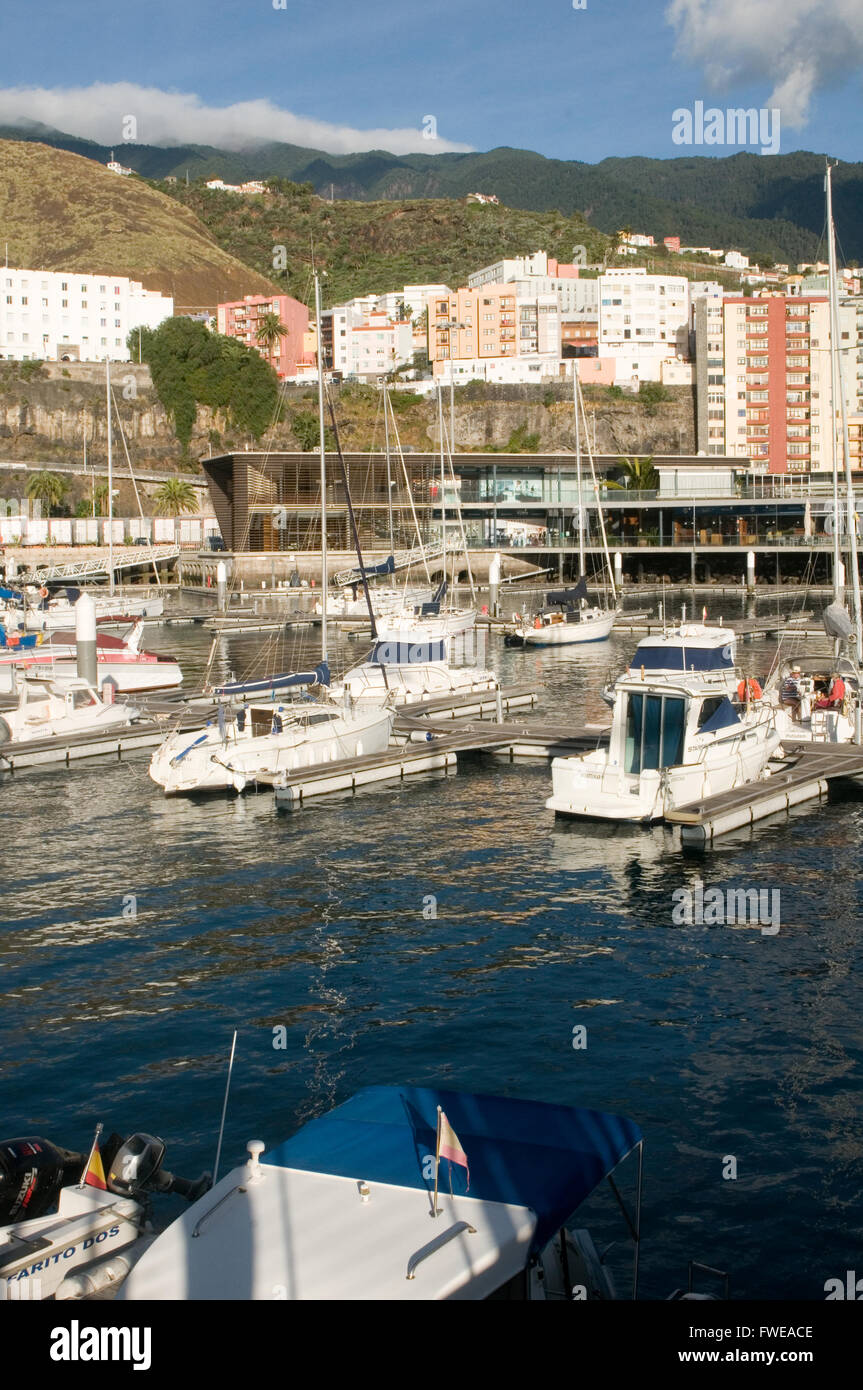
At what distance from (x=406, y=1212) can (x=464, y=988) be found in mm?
10524

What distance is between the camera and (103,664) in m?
50.8

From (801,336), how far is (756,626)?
8928 cm

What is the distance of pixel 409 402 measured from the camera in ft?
498

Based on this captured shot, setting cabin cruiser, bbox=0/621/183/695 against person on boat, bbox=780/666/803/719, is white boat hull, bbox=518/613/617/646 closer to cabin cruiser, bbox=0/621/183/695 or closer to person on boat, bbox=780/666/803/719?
cabin cruiser, bbox=0/621/183/695

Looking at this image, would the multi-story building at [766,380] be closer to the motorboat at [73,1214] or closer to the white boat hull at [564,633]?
the white boat hull at [564,633]

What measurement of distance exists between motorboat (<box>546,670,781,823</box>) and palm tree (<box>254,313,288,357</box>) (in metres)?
144

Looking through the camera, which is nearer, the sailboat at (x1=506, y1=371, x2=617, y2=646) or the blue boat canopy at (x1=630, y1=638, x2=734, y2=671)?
the blue boat canopy at (x1=630, y1=638, x2=734, y2=671)

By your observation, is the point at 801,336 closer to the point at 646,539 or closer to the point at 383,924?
the point at 646,539

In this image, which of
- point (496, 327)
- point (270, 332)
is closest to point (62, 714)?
point (270, 332)

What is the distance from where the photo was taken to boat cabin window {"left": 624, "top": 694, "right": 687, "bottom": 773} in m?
29.2

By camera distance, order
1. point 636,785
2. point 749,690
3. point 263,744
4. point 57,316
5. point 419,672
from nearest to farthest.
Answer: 1. point 636,785
2. point 263,744
3. point 749,690
4. point 419,672
5. point 57,316

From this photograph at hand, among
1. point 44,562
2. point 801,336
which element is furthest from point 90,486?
point 801,336

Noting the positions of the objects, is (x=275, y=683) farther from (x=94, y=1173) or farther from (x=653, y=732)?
(x=94, y=1173)

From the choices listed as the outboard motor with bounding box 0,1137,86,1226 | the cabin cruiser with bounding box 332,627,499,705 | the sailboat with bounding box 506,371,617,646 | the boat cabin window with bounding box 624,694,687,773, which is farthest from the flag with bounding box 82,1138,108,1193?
the sailboat with bounding box 506,371,617,646
